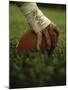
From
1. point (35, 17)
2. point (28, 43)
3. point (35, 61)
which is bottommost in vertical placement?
point (35, 61)

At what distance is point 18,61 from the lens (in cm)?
218

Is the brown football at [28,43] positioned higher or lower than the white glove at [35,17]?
lower

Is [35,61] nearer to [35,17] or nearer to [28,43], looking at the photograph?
[28,43]

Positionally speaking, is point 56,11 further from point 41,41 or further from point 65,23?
point 41,41

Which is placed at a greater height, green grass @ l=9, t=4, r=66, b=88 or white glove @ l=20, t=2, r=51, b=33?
white glove @ l=20, t=2, r=51, b=33

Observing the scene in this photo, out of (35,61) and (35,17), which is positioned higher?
(35,17)

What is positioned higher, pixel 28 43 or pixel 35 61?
pixel 28 43

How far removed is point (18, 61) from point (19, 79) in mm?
168

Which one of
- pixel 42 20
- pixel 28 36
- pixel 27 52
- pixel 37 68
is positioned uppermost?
pixel 42 20

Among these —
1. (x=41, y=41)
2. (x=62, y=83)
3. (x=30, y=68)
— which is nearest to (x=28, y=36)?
(x=41, y=41)

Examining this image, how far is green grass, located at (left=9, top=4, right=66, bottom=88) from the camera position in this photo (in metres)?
2.17

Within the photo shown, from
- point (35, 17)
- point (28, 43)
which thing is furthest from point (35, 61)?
point (35, 17)

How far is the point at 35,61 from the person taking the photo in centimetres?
222

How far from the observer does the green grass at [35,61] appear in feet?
7.13
